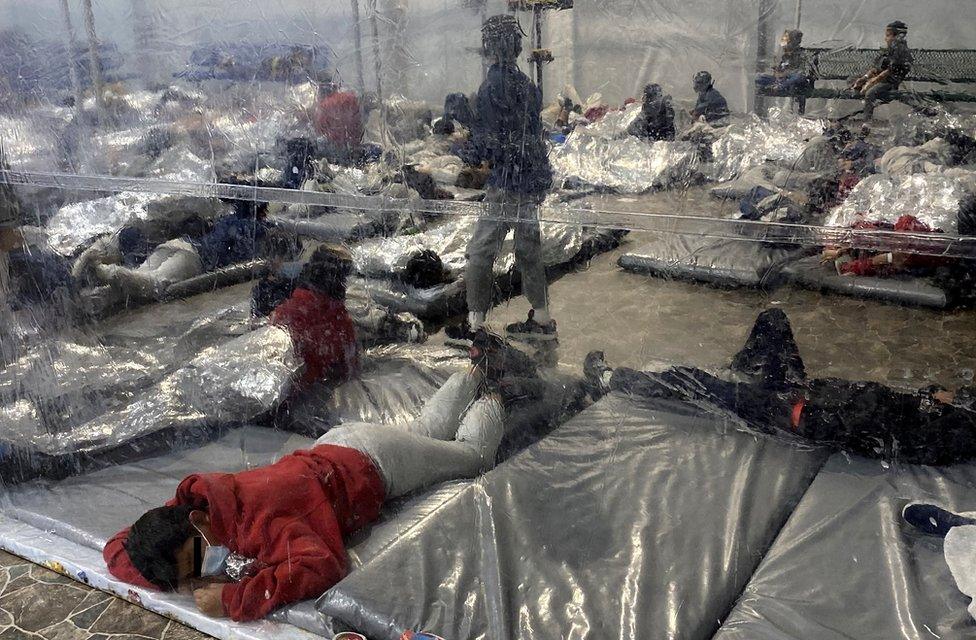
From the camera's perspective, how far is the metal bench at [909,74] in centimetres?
143

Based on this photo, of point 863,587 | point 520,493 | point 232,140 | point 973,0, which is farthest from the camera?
point 232,140

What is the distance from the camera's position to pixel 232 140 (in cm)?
195

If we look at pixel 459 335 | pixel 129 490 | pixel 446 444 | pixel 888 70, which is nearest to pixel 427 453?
pixel 446 444

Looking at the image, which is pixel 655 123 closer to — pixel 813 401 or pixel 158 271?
pixel 813 401

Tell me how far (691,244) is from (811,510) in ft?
2.08

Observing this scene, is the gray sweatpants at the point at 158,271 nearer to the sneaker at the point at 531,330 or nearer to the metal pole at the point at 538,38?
the sneaker at the point at 531,330

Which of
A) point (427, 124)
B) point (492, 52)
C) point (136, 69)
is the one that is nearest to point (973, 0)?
point (492, 52)

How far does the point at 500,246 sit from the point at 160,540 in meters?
0.94

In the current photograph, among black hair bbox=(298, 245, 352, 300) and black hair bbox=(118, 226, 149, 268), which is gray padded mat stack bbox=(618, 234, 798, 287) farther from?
black hair bbox=(118, 226, 149, 268)

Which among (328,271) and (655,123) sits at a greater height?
(655,123)

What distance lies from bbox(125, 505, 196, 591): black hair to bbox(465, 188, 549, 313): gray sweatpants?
30.8 inches

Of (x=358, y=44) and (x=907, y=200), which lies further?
(x=358, y=44)

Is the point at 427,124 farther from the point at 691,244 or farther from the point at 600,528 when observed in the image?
the point at 600,528

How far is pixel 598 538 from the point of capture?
1.72 metres
